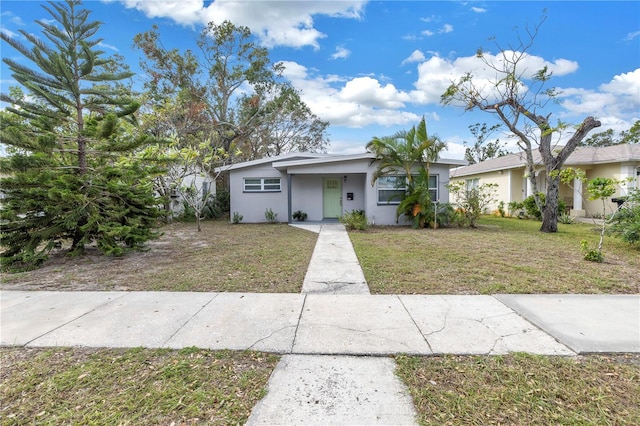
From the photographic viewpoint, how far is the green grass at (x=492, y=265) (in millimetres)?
4719

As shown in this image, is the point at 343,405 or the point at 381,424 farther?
the point at 343,405

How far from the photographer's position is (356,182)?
14695mm

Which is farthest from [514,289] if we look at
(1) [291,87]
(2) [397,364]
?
(1) [291,87]

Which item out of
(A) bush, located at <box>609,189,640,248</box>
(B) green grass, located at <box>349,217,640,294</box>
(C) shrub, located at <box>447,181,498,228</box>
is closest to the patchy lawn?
(B) green grass, located at <box>349,217,640,294</box>

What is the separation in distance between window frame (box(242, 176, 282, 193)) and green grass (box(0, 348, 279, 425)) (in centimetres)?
1209

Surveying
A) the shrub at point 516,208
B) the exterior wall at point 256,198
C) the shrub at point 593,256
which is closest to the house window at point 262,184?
the exterior wall at point 256,198

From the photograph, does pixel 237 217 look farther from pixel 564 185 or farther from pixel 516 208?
pixel 564 185

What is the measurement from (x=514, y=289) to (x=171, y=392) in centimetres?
478

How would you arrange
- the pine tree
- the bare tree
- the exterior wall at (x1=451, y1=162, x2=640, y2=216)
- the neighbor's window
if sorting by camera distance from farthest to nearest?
the exterior wall at (x1=451, y1=162, x2=640, y2=216), the neighbor's window, the bare tree, the pine tree

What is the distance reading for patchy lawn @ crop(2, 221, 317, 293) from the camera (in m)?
4.94

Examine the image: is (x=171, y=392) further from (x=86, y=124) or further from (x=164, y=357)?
(x=86, y=124)

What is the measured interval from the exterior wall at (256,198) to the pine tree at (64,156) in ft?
24.4

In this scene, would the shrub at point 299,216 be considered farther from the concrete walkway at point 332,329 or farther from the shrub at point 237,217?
the concrete walkway at point 332,329

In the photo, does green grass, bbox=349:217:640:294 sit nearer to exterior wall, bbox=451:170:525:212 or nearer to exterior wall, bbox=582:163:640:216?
exterior wall, bbox=582:163:640:216
